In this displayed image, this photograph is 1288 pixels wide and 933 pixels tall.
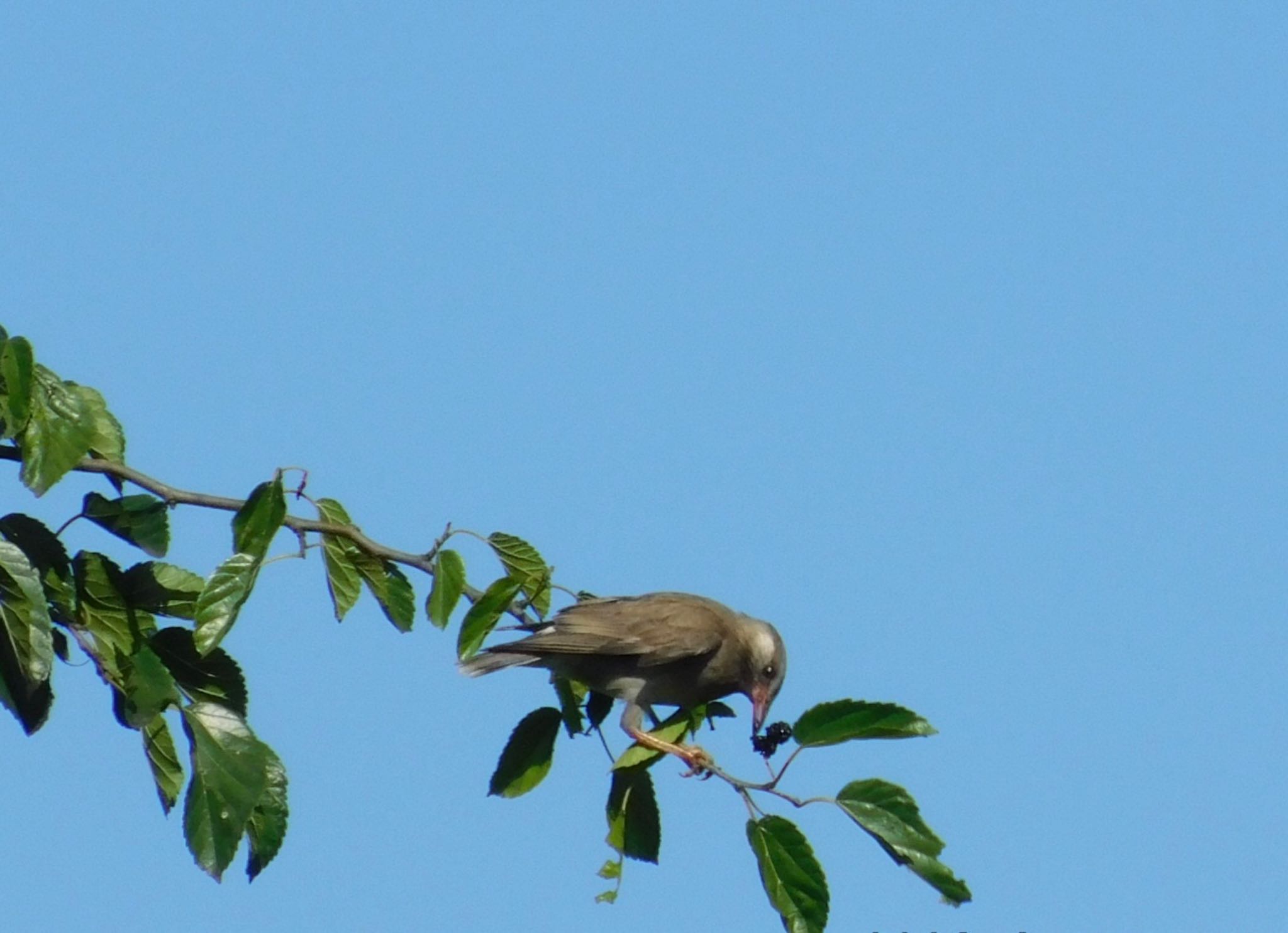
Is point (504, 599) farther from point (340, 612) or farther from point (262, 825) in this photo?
point (262, 825)

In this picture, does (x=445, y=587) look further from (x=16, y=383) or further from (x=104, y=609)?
(x=16, y=383)

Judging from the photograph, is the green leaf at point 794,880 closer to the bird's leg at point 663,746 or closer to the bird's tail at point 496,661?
the bird's leg at point 663,746

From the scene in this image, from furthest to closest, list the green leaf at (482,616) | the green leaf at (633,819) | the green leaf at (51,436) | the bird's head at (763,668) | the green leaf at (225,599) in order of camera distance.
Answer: the bird's head at (763,668)
the green leaf at (633,819)
the green leaf at (482,616)
the green leaf at (51,436)
the green leaf at (225,599)

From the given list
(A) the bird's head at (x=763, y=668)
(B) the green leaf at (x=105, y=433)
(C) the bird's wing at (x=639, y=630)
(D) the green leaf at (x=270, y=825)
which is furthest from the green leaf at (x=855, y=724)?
(A) the bird's head at (x=763, y=668)

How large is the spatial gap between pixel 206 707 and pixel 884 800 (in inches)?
71.7

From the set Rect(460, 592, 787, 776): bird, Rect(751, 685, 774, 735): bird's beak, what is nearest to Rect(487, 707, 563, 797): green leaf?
Rect(460, 592, 787, 776): bird

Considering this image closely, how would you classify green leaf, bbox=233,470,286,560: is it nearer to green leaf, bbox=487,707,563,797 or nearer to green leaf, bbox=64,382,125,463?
green leaf, bbox=64,382,125,463

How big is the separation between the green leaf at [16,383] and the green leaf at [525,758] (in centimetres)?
179

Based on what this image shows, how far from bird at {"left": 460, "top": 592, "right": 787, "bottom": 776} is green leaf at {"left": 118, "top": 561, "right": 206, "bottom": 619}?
2.21m

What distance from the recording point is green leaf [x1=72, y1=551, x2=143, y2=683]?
4.60 metres

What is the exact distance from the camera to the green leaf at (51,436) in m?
4.42

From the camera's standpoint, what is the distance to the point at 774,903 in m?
4.18

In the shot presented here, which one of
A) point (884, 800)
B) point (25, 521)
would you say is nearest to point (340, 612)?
point (25, 521)

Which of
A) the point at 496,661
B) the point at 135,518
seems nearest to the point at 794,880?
the point at 135,518
